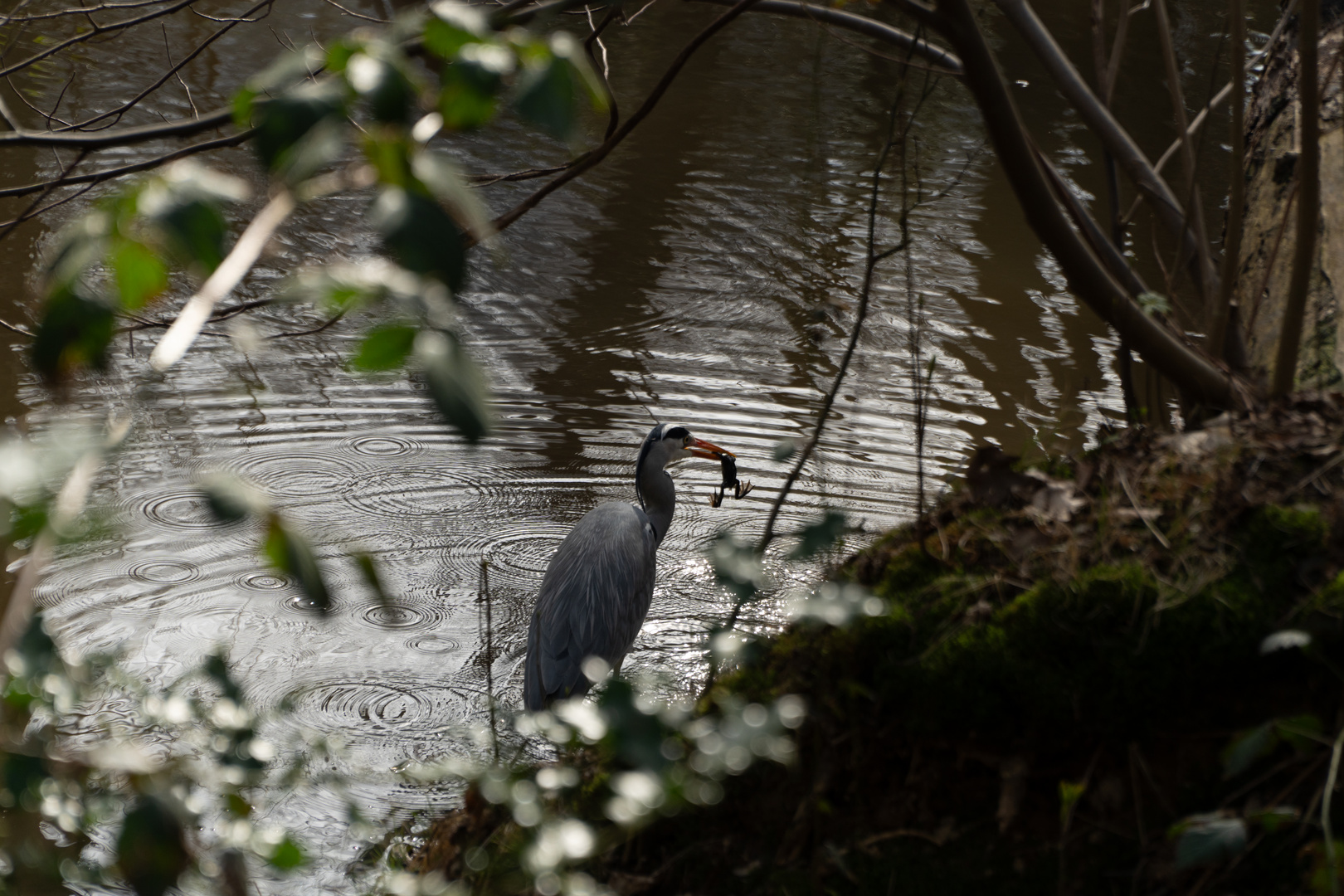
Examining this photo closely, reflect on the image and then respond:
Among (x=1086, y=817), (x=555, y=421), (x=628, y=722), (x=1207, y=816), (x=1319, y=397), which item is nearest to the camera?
(x=628, y=722)

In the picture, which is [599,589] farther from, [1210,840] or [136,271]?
[136,271]

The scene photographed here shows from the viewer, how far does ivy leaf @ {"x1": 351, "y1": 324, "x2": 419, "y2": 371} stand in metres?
0.78

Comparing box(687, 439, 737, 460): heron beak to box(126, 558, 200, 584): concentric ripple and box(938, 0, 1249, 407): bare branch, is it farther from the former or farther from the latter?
box(938, 0, 1249, 407): bare branch

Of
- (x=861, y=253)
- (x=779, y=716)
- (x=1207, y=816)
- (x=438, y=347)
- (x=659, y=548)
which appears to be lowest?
(x=659, y=548)

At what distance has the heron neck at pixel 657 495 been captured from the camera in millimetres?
5391

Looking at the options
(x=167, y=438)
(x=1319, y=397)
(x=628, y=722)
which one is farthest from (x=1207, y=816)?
(x=167, y=438)

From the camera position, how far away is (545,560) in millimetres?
5602

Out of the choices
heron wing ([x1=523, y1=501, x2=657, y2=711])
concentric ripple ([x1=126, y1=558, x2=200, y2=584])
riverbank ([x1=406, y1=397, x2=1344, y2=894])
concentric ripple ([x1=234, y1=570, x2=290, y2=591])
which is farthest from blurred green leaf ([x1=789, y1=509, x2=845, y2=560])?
concentric ripple ([x1=126, y1=558, x2=200, y2=584])

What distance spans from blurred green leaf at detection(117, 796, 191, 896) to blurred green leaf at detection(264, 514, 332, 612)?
31 centimetres

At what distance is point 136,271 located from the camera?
0.79m

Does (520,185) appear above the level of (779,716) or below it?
below

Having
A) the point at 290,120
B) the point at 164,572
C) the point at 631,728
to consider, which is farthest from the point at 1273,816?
the point at 164,572

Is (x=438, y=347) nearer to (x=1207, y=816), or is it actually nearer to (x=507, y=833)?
(x=1207, y=816)

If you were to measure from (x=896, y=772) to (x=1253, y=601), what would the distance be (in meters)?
0.76
